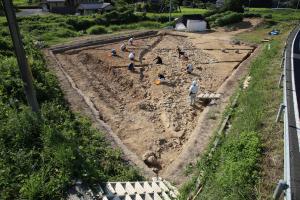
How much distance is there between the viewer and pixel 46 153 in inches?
429

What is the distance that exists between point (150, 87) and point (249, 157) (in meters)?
15.4

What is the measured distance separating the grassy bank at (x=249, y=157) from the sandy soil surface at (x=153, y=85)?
9.83 ft

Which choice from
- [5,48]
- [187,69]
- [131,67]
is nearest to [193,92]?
[187,69]

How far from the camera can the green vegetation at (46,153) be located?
9.61m

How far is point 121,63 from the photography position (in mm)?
30609

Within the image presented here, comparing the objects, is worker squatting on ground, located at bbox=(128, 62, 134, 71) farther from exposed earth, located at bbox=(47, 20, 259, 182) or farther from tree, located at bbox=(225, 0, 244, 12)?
tree, located at bbox=(225, 0, 244, 12)

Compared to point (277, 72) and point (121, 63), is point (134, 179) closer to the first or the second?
point (277, 72)

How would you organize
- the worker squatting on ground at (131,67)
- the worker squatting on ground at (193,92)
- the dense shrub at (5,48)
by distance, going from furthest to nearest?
the worker squatting on ground at (131,67) → the dense shrub at (5,48) → the worker squatting on ground at (193,92)

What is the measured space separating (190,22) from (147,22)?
9801 mm

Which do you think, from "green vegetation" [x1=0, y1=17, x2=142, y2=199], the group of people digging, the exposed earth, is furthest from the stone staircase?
the group of people digging

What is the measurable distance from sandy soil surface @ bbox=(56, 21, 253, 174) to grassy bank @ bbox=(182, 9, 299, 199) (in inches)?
A: 118

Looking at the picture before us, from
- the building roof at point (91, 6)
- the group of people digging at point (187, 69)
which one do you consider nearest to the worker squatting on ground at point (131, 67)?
the group of people digging at point (187, 69)

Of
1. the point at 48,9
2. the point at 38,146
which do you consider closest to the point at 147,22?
the point at 48,9

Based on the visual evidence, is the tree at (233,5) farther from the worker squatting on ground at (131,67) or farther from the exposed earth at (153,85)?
the worker squatting on ground at (131,67)
